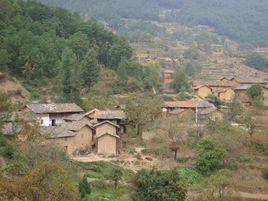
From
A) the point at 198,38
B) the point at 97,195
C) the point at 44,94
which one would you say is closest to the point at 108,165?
the point at 97,195

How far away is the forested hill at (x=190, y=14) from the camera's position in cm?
14025

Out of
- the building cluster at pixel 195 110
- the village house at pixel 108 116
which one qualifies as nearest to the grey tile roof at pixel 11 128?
the village house at pixel 108 116

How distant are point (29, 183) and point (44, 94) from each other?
27916mm

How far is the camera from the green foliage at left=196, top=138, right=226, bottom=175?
33594mm

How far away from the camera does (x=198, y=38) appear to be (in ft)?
422

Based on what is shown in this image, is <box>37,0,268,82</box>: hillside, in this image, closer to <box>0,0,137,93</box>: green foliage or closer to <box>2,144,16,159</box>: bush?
<box>0,0,137,93</box>: green foliage

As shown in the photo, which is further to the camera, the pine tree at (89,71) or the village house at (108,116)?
the pine tree at (89,71)

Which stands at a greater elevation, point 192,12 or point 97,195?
point 192,12

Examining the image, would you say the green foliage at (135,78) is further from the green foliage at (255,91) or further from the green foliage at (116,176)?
the green foliage at (116,176)

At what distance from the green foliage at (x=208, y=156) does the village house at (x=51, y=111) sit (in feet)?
31.7

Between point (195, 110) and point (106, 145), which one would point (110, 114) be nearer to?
point (106, 145)

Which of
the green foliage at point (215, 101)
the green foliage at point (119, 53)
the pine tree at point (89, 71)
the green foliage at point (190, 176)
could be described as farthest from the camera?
the green foliage at point (119, 53)

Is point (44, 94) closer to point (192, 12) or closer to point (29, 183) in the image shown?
point (29, 183)

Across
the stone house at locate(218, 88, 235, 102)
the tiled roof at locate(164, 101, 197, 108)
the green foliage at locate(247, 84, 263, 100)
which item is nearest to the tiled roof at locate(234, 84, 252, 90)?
the stone house at locate(218, 88, 235, 102)
